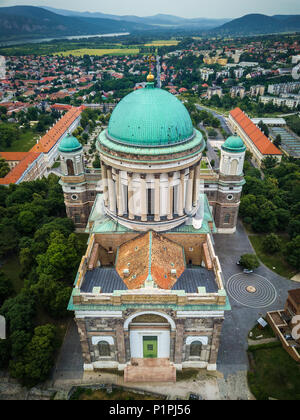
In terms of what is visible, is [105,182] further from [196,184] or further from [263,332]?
[263,332]

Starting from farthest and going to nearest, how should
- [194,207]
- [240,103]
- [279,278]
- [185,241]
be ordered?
1. [240,103]
2. [279,278]
3. [194,207]
4. [185,241]

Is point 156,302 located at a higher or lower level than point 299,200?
higher

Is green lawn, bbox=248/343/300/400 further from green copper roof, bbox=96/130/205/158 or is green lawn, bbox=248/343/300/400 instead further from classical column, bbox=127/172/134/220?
green copper roof, bbox=96/130/205/158

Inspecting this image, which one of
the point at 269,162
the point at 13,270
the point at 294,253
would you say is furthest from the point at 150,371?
the point at 269,162

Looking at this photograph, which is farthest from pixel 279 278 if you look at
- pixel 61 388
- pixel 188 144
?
pixel 61 388

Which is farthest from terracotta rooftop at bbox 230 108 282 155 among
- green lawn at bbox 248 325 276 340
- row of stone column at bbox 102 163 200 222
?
green lawn at bbox 248 325 276 340

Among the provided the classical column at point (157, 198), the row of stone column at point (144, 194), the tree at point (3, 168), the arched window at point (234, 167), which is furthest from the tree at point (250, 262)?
the tree at point (3, 168)

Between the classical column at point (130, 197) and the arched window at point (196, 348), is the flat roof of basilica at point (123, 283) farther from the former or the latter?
the classical column at point (130, 197)

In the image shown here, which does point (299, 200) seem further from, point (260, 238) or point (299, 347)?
point (299, 347)
